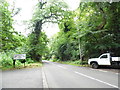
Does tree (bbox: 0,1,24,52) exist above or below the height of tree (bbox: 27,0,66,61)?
below

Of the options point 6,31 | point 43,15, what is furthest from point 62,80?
point 43,15

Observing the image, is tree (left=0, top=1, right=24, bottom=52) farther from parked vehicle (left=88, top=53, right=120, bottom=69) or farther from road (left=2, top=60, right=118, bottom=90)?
parked vehicle (left=88, top=53, right=120, bottom=69)

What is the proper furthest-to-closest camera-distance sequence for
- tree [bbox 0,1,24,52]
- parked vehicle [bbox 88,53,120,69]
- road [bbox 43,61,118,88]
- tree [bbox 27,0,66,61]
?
tree [bbox 27,0,66,61] → parked vehicle [bbox 88,53,120,69] → tree [bbox 0,1,24,52] → road [bbox 43,61,118,88]

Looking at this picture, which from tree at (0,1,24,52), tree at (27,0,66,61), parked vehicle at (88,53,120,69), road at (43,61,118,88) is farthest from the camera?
tree at (27,0,66,61)

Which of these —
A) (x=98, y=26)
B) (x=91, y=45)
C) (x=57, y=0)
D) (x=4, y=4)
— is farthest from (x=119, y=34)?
(x=57, y=0)

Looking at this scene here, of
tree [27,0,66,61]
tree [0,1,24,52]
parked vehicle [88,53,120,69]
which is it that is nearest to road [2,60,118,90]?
parked vehicle [88,53,120,69]

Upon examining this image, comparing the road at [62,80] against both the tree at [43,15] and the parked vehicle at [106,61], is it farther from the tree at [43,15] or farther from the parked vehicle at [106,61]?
the tree at [43,15]

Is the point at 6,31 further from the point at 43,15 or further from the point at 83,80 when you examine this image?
the point at 43,15

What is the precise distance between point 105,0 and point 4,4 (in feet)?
31.3

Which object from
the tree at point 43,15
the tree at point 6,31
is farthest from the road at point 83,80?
the tree at point 43,15

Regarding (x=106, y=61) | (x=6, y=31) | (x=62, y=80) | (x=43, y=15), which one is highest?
(x=43, y=15)

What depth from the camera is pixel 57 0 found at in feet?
82.6

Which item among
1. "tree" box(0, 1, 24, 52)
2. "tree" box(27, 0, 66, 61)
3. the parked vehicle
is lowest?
the parked vehicle

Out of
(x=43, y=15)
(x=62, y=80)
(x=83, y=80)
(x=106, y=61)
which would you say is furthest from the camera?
(x=43, y=15)
